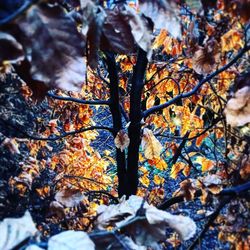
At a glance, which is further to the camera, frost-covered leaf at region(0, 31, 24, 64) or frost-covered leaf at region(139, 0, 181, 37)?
frost-covered leaf at region(139, 0, 181, 37)

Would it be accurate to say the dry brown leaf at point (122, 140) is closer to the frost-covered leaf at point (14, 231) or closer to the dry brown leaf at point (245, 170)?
the dry brown leaf at point (245, 170)

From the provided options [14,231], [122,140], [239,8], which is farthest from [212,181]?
[122,140]

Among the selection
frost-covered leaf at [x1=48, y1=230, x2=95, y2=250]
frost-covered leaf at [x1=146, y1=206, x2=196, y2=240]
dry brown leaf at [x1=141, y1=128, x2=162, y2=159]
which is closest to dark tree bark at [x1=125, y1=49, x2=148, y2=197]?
dry brown leaf at [x1=141, y1=128, x2=162, y2=159]

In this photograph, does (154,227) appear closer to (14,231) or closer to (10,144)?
(14,231)

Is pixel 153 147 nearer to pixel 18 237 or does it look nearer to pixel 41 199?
pixel 41 199

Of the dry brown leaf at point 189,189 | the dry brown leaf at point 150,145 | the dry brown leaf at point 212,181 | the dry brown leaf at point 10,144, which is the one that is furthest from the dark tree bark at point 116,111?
the dry brown leaf at point 212,181

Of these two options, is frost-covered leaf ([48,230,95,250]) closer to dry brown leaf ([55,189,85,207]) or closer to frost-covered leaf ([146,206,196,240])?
frost-covered leaf ([146,206,196,240])
